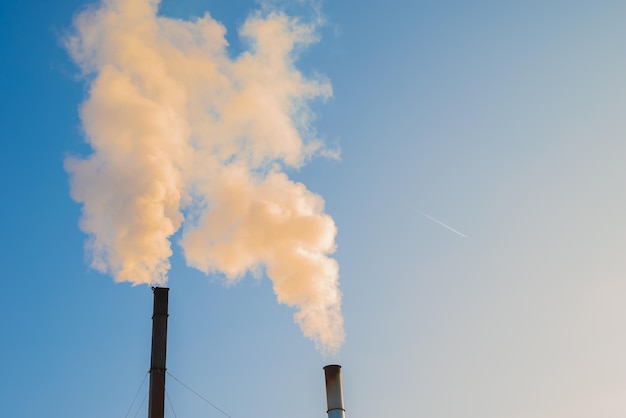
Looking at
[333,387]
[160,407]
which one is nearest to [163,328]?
[160,407]

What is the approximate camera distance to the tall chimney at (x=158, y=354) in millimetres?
19022

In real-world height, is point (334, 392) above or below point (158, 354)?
below

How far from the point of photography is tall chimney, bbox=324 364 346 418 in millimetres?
21547

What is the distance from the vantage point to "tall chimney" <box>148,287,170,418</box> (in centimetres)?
1902

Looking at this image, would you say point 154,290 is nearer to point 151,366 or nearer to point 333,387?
point 151,366

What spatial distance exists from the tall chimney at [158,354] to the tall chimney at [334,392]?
220 inches

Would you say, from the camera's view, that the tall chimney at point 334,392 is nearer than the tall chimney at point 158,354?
No

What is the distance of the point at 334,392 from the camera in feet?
72.5

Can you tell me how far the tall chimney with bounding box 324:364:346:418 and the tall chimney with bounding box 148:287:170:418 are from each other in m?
5.60

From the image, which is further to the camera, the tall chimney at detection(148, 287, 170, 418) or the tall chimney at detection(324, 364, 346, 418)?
the tall chimney at detection(324, 364, 346, 418)

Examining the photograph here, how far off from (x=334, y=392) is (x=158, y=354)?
236 inches

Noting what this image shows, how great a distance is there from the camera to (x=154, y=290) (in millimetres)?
21469

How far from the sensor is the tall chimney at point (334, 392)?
70.7 feet

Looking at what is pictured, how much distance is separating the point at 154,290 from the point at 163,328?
1445 mm
